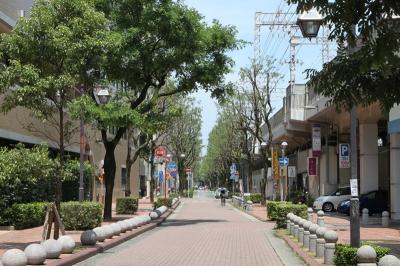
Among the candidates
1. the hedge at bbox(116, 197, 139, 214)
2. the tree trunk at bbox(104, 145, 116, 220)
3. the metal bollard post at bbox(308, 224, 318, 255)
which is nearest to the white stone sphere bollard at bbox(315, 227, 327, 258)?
the metal bollard post at bbox(308, 224, 318, 255)

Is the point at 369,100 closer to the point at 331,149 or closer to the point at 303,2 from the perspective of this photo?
the point at 303,2

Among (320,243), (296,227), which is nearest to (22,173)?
(320,243)

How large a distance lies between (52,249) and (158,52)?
1750 cm

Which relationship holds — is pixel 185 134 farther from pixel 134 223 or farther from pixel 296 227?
pixel 296 227

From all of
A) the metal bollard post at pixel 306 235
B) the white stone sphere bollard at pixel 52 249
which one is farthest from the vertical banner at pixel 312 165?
the white stone sphere bollard at pixel 52 249

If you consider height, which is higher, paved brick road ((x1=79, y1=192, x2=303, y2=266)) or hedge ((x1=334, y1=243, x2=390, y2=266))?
hedge ((x1=334, y1=243, x2=390, y2=266))

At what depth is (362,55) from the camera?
7379 mm

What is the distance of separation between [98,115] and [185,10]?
20.9 ft

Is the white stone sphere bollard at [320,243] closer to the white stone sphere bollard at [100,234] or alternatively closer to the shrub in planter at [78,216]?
the white stone sphere bollard at [100,234]

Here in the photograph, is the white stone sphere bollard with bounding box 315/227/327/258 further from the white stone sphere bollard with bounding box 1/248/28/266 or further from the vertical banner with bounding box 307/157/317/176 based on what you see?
the vertical banner with bounding box 307/157/317/176

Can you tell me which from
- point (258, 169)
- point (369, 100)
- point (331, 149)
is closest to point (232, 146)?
point (258, 169)

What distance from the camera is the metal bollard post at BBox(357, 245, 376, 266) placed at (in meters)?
10.7

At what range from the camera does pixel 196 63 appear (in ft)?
102

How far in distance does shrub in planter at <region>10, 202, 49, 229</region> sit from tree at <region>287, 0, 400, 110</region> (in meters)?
18.8
